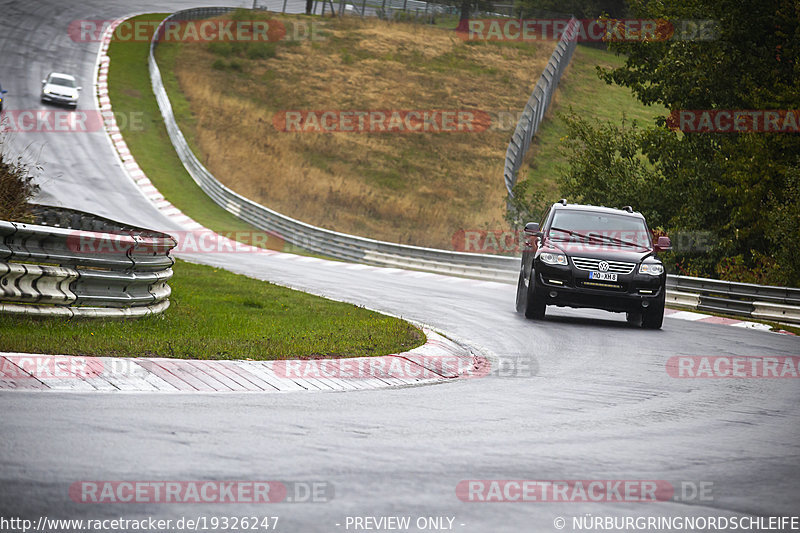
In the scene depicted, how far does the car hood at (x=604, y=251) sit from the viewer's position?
14.8 metres

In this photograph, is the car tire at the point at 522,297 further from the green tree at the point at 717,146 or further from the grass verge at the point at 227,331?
the green tree at the point at 717,146

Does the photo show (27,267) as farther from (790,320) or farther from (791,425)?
(790,320)

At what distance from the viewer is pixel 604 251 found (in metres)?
14.9

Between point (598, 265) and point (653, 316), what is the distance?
1.32m

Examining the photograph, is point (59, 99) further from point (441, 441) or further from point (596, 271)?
point (441, 441)

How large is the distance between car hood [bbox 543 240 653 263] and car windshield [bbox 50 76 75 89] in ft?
116

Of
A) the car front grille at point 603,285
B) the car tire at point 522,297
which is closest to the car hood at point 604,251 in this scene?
the car front grille at point 603,285

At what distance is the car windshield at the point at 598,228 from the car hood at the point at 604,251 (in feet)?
0.55

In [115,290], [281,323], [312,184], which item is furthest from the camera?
[312,184]

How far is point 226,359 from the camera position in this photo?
28.8 ft

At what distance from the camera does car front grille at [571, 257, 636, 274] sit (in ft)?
47.9

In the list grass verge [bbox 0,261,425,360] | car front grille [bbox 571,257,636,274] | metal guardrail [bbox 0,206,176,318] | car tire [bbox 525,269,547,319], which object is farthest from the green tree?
metal guardrail [bbox 0,206,176,318]

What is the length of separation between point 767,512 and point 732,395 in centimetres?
443

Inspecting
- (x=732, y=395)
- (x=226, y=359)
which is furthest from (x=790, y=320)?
(x=226, y=359)
